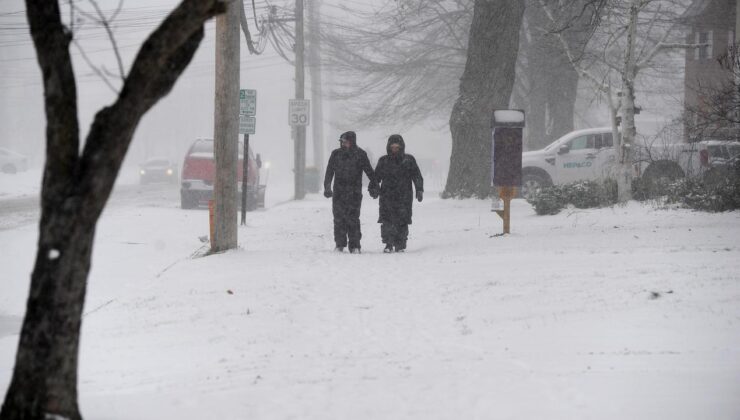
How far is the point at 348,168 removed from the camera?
11820 mm

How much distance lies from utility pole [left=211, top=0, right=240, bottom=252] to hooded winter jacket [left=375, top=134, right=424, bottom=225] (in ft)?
6.38

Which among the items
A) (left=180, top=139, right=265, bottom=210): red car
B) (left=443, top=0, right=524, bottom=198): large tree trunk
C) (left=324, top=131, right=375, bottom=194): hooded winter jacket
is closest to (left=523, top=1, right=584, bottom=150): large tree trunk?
(left=443, top=0, right=524, bottom=198): large tree trunk

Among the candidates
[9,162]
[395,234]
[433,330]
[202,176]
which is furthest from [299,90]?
[9,162]

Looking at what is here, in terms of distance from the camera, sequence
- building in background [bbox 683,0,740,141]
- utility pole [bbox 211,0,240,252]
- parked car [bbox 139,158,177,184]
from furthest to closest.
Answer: parked car [bbox 139,158,177,184] < building in background [bbox 683,0,740,141] < utility pole [bbox 211,0,240,252]

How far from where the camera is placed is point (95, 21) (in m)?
4.35

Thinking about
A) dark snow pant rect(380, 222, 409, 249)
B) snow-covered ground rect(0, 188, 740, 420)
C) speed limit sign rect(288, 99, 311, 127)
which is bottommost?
snow-covered ground rect(0, 188, 740, 420)

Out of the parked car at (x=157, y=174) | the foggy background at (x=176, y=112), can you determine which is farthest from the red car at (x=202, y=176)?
the foggy background at (x=176, y=112)

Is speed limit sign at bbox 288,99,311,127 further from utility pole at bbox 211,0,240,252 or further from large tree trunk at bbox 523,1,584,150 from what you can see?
utility pole at bbox 211,0,240,252

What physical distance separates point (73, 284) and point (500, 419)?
2.28 metres

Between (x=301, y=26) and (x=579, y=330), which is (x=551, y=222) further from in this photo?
(x=301, y=26)

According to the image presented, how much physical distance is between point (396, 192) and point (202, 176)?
11.7 meters

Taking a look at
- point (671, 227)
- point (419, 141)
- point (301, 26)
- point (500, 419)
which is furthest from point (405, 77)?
point (419, 141)

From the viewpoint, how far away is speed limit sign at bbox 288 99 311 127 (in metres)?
25.1

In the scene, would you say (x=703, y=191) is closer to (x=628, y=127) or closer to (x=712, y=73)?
(x=628, y=127)
